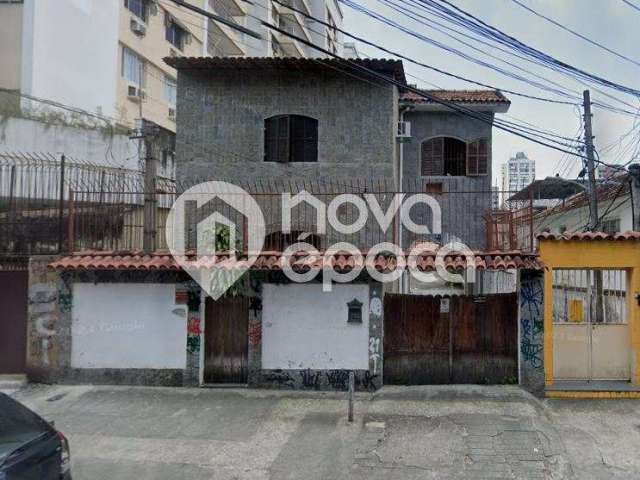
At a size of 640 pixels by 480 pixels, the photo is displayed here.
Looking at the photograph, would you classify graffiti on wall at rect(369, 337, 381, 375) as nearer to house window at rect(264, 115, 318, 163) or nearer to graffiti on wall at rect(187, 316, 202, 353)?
graffiti on wall at rect(187, 316, 202, 353)

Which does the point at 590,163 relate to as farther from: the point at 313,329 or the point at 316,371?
the point at 316,371

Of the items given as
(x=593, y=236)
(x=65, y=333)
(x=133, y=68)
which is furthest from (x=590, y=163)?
(x=133, y=68)

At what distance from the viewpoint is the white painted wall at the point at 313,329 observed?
26.5 ft

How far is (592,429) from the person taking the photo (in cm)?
655

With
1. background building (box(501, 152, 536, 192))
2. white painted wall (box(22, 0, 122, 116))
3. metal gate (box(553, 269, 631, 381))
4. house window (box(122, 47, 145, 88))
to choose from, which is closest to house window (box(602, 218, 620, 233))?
metal gate (box(553, 269, 631, 381))

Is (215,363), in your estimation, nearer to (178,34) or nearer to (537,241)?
(537,241)

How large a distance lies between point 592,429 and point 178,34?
24312 mm

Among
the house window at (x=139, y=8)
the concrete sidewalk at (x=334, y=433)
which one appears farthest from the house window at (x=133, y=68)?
the concrete sidewalk at (x=334, y=433)

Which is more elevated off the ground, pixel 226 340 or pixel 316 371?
pixel 226 340

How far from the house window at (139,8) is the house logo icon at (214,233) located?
1312cm

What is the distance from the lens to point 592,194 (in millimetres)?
10625

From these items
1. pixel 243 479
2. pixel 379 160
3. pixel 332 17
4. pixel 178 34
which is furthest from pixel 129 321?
pixel 332 17

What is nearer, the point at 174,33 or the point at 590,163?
the point at 590,163
